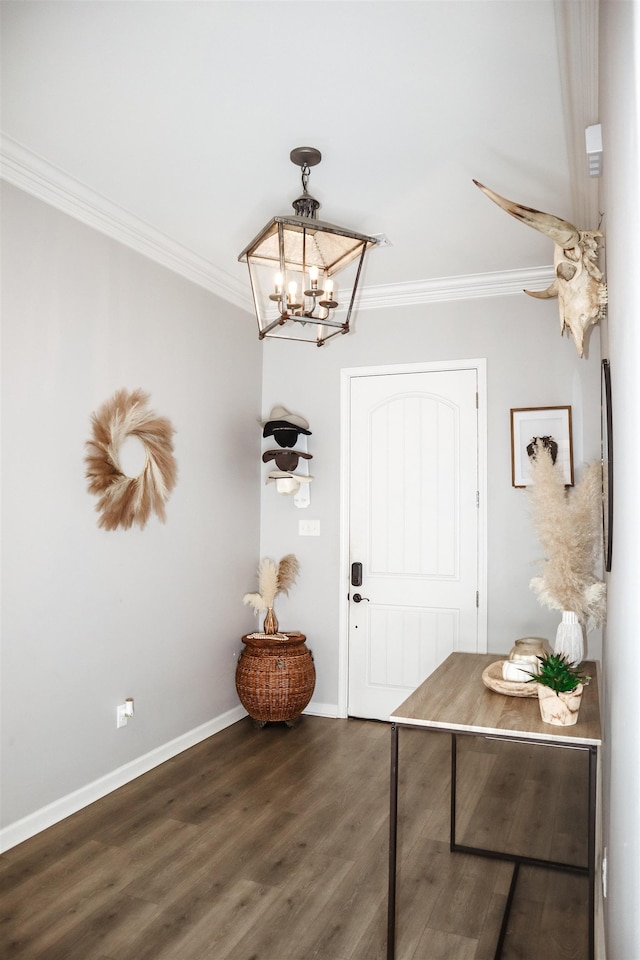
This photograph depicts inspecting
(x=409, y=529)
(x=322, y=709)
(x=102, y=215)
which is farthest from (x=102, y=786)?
(x=102, y=215)

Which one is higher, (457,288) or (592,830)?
(457,288)

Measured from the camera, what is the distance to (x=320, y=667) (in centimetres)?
458

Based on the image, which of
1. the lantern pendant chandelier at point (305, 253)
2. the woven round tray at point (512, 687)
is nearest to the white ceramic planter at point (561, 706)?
the woven round tray at point (512, 687)

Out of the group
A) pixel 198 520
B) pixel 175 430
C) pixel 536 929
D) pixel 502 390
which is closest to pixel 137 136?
pixel 175 430

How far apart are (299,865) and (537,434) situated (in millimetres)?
2625

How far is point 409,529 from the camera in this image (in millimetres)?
4391

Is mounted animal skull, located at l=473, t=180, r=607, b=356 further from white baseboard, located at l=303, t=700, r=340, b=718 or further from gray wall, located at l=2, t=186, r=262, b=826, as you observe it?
white baseboard, located at l=303, t=700, r=340, b=718

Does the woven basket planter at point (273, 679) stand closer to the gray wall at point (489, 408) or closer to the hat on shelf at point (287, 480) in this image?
the gray wall at point (489, 408)

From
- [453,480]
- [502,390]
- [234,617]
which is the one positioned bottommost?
[234,617]

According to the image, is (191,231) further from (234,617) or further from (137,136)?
(234,617)

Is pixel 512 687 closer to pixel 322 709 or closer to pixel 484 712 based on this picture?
pixel 484 712

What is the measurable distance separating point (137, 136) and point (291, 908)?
9.56 feet

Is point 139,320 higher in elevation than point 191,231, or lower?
lower

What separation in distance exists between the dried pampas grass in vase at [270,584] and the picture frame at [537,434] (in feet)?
5.08
